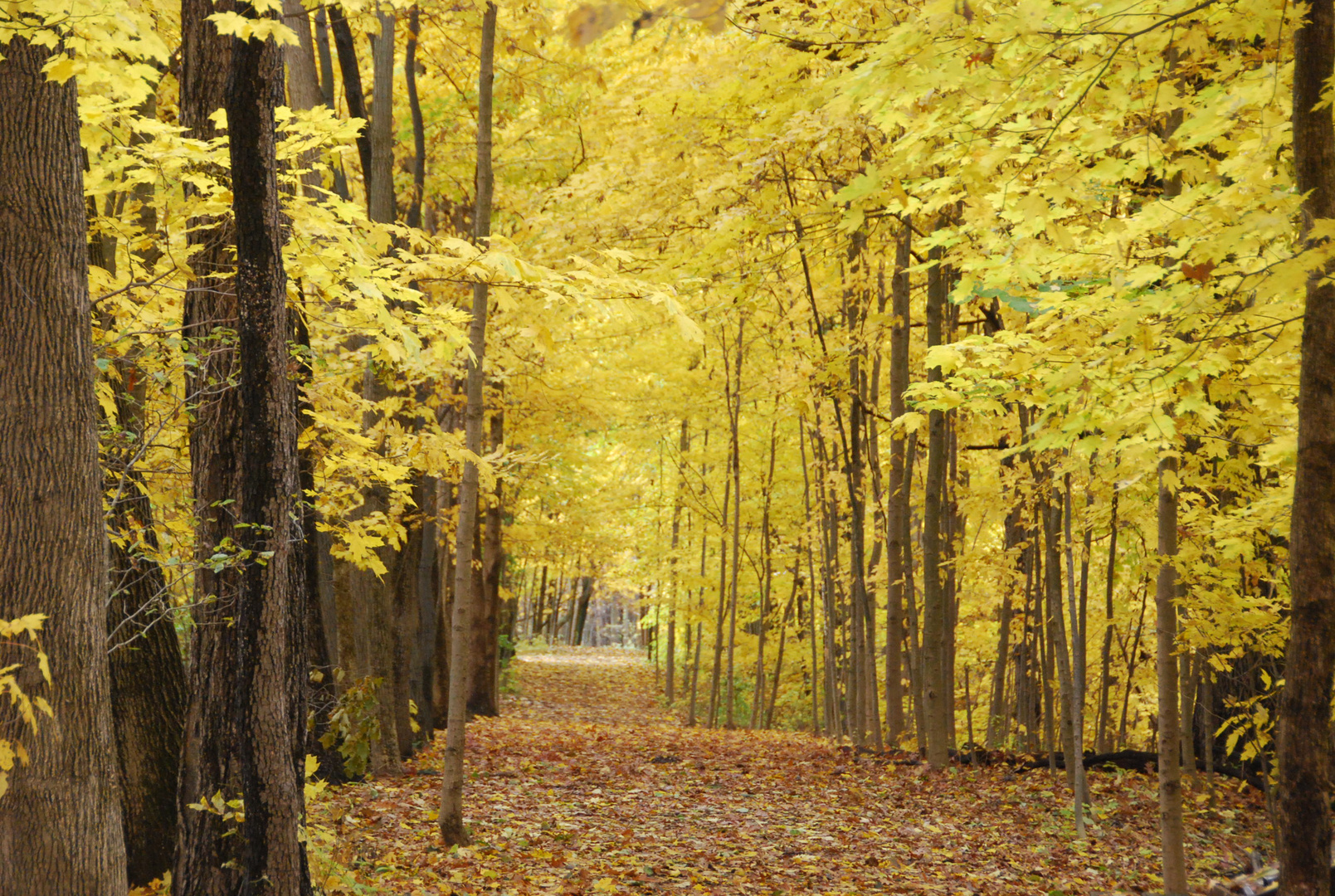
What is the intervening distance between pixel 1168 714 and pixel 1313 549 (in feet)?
7.66

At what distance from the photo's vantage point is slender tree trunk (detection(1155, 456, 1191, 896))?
6.09 m

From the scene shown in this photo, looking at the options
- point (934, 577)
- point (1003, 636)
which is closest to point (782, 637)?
point (1003, 636)

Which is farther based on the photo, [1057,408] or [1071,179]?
[1057,408]

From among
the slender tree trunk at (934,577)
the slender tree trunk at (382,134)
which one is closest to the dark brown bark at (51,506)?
the slender tree trunk at (382,134)

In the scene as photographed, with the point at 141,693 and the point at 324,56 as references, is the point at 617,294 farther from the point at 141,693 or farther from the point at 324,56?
the point at 324,56

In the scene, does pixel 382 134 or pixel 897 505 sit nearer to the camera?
pixel 382 134

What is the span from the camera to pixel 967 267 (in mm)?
6215

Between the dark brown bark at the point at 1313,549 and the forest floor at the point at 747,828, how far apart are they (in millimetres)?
2360

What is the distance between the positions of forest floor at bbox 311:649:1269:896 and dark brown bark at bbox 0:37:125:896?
1633 mm

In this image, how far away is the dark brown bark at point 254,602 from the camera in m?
4.24

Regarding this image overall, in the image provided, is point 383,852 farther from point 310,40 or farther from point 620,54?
point 620,54

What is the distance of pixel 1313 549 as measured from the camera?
4.27 m

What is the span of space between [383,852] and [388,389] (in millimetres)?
4921

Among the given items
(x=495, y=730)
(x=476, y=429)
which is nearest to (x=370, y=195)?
(x=476, y=429)
